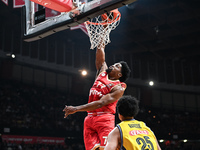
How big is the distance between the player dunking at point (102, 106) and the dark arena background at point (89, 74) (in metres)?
11.5

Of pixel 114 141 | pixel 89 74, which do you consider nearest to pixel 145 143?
pixel 114 141

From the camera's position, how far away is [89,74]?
2284 cm

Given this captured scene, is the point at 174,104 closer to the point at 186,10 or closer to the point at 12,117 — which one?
the point at 186,10

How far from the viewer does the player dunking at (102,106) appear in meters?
4.11

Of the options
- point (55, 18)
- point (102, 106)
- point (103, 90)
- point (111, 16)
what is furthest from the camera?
point (111, 16)

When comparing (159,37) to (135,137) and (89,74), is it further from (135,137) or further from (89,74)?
(135,137)

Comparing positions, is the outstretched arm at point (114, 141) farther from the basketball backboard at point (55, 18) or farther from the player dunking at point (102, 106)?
the basketball backboard at point (55, 18)

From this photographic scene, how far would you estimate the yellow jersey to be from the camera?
2797 mm

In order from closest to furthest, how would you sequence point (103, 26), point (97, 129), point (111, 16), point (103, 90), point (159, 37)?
point (97, 129) < point (103, 90) < point (111, 16) < point (103, 26) < point (159, 37)

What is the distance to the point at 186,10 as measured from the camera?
53.7ft

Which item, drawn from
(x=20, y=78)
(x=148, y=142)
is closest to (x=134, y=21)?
(x=20, y=78)

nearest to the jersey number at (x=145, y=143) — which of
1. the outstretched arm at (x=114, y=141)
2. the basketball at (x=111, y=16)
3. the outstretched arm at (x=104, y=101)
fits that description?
the outstretched arm at (x=114, y=141)

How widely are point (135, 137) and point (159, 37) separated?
17.8 metres

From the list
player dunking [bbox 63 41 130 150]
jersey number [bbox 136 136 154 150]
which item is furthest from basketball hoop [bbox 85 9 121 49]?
jersey number [bbox 136 136 154 150]
